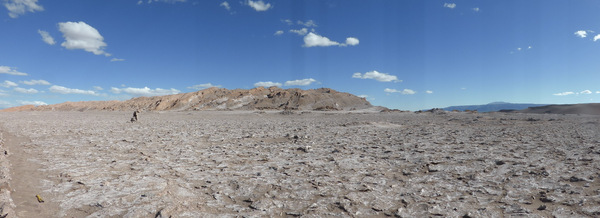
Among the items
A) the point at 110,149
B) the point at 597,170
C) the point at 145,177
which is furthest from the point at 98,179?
the point at 597,170

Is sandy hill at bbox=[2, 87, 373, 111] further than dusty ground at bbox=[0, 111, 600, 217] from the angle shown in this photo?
Yes

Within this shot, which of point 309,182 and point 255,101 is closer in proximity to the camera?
point 309,182

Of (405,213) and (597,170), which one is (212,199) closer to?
(405,213)

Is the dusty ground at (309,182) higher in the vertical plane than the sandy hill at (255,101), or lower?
lower

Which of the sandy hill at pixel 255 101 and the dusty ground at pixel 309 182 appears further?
the sandy hill at pixel 255 101

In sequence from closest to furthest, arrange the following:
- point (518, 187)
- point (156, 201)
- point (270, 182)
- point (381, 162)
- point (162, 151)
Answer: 1. point (156, 201)
2. point (518, 187)
3. point (270, 182)
4. point (381, 162)
5. point (162, 151)

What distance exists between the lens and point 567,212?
3.15 m

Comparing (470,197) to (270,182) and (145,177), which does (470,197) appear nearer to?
(270,182)

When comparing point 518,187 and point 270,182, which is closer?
point 518,187

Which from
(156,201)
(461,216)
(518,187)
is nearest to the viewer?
(461,216)

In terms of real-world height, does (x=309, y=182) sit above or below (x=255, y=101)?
below

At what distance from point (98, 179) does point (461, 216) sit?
16.9 feet

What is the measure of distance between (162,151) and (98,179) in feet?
8.98

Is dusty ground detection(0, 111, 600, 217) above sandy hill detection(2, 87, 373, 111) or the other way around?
the other way around
